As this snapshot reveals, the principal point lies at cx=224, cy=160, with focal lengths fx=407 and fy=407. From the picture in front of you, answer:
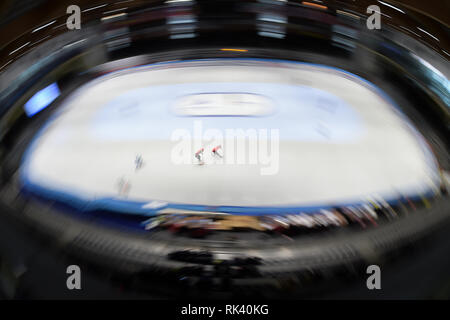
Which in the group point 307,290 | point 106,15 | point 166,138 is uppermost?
point 106,15

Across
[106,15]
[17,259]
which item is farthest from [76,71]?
[17,259]

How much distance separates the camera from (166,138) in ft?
1.13

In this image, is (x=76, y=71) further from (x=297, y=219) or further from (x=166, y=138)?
(x=297, y=219)

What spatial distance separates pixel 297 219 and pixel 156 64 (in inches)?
7.3

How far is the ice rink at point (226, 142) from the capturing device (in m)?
0.33

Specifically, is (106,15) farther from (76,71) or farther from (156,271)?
(156,271)

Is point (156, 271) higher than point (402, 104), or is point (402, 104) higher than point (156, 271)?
point (402, 104)

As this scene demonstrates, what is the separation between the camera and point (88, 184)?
13.0 inches

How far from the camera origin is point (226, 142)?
0.34 metres

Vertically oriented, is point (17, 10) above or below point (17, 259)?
above

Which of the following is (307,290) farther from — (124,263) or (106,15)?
(106,15)

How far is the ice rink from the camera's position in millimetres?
326

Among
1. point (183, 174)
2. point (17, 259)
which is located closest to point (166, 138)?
point (183, 174)

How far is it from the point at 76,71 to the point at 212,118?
127 mm
